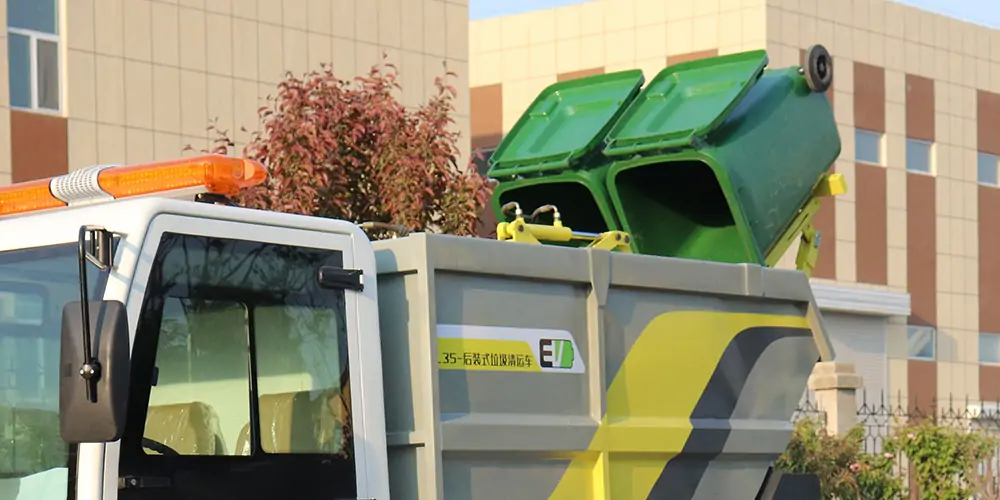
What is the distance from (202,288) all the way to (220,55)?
1505cm

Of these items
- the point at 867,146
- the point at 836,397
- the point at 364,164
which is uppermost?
the point at 867,146

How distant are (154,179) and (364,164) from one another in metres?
7.03

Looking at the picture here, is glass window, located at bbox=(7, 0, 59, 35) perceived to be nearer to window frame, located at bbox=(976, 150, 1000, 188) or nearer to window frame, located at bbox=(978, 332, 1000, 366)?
window frame, located at bbox=(976, 150, 1000, 188)

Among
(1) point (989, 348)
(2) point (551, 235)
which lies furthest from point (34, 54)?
(1) point (989, 348)

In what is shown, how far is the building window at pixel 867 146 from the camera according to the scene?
110 ft

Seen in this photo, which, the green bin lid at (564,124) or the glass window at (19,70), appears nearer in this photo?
the green bin lid at (564,124)

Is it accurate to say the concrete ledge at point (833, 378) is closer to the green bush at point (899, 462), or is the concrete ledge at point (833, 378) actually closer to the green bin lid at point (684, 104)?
the green bush at point (899, 462)

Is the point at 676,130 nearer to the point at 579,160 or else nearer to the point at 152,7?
the point at 579,160

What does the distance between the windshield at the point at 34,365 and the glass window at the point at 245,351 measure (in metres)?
0.28

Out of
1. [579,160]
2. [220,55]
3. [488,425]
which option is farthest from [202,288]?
[220,55]

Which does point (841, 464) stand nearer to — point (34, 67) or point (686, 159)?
point (686, 159)

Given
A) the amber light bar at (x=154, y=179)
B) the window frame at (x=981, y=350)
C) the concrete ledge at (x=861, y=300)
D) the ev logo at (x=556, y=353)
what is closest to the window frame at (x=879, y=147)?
the concrete ledge at (x=861, y=300)

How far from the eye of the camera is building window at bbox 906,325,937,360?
35.0 meters

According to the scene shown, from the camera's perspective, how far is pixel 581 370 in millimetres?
6129
